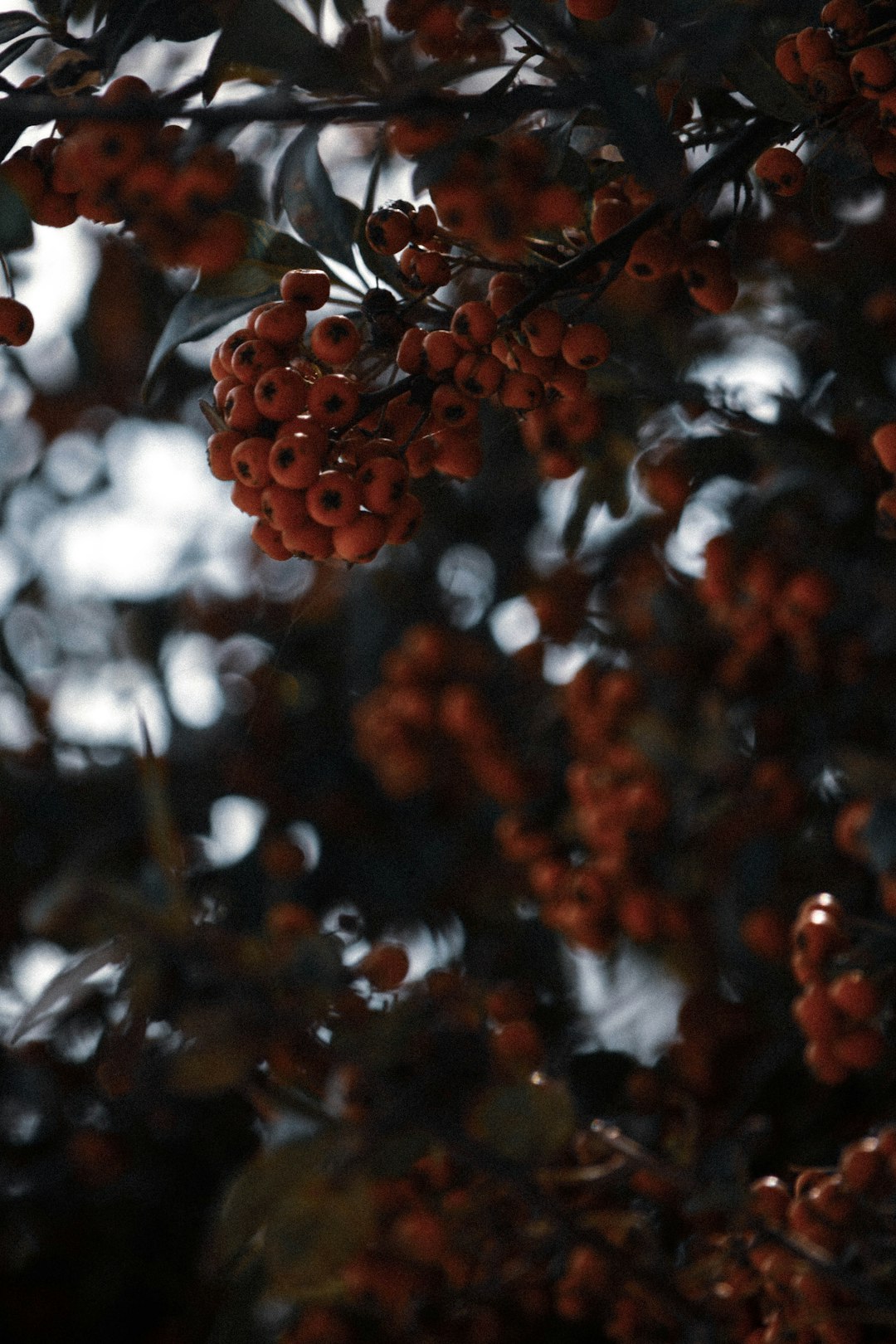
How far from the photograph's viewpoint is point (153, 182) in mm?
737

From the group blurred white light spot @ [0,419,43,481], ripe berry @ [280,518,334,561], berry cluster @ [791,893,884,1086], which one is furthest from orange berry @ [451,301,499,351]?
blurred white light spot @ [0,419,43,481]

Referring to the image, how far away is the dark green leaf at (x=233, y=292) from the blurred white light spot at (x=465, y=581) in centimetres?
143

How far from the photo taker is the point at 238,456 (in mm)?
947

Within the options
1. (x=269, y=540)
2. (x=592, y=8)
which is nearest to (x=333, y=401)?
(x=269, y=540)

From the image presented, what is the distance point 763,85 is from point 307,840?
1801 mm

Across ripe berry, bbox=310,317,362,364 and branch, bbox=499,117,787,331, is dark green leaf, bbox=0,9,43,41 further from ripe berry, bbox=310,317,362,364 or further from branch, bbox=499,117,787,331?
branch, bbox=499,117,787,331

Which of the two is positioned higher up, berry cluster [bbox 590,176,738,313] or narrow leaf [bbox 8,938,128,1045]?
berry cluster [bbox 590,176,738,313]

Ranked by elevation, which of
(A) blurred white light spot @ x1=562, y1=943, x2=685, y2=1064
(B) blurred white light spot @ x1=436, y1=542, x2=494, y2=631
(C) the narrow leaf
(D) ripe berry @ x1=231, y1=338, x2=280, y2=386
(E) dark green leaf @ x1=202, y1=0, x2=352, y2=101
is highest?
(E) dark green leaf @ x1=202, y1=0, x2=352, y2=101

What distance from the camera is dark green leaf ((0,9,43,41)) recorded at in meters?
0.87

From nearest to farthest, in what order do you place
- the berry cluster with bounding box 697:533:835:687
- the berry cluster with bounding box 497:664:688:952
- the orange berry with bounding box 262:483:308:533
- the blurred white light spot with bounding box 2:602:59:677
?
the orange berry with bounding box 262:483:308:533 < the berry cluster with bounding box 697:533:835:687 < the berry cluster with bounding box 497:664:688:952 < the blurred white light spot with bounding box 2:602:59:677

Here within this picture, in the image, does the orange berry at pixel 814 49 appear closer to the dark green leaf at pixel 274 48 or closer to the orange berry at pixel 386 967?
the dark green leaf at pixel 274 48

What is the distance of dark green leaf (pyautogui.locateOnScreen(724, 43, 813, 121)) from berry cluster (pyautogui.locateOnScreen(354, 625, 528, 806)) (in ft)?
4.87

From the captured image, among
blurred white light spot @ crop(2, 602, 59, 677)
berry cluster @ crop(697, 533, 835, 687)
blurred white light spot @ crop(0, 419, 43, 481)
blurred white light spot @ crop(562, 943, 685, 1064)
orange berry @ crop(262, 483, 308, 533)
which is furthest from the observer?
blurred white light spot @ crop(0, 419, 43, 481)

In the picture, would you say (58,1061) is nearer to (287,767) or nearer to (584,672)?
(287,767)
